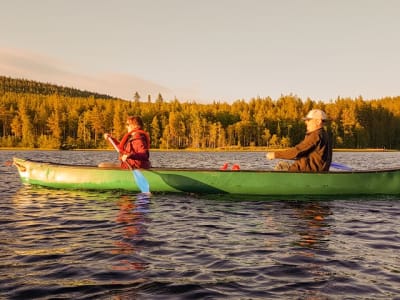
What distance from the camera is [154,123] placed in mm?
116062

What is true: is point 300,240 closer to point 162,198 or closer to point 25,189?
point 162,198

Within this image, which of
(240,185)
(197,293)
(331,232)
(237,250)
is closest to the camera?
(197,293)

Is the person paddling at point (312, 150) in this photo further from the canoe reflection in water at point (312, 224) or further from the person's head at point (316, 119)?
the canoe reflection in water at point (312, 224)

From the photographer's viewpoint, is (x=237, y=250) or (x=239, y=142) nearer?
(x=237, y=250)

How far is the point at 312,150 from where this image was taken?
12.5 m

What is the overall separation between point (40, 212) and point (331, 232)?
6.85m

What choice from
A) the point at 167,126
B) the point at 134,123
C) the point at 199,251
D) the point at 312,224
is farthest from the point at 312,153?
the point at 167,126

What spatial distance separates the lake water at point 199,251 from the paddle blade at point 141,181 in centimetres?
194

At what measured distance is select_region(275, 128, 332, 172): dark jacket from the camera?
478 inches

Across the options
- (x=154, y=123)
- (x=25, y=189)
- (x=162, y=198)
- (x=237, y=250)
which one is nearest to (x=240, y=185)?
(x=162, y=198)

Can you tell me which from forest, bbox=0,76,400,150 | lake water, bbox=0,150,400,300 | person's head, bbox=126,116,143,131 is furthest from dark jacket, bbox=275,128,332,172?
forest, bbox=0,76,400,150

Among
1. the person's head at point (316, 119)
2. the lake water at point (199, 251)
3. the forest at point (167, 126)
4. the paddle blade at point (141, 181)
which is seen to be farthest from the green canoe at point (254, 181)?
the forest at point (167, 126)

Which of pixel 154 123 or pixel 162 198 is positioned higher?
pixel 154 123

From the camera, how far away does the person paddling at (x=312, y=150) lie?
475 inches
